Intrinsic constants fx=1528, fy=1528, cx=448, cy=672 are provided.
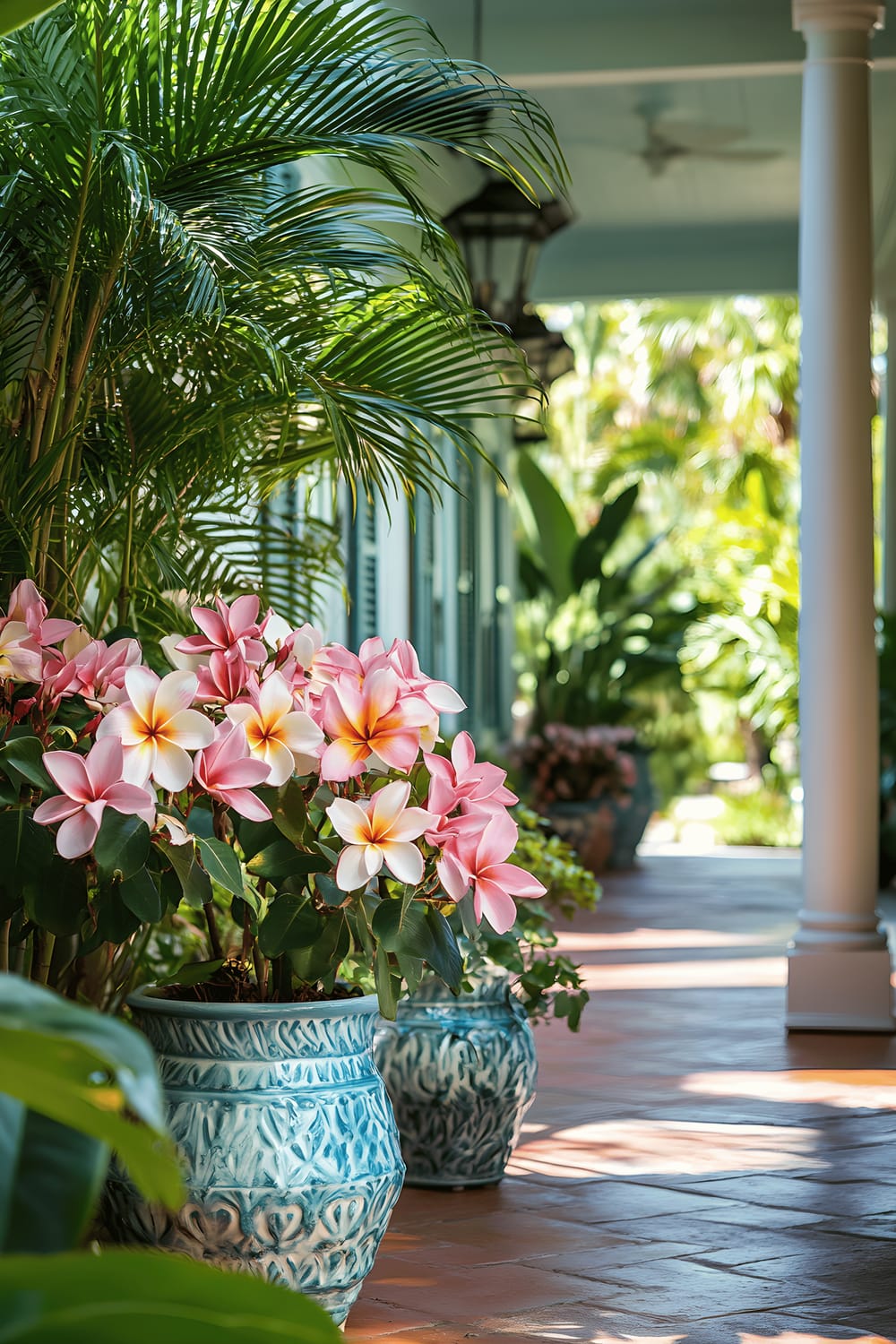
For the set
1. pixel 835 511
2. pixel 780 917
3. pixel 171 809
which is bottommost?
pixel 780 917

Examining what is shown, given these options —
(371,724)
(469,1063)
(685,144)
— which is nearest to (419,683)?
(371,724)

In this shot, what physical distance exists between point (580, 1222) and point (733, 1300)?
53 cm

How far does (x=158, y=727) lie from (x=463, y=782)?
446 mm

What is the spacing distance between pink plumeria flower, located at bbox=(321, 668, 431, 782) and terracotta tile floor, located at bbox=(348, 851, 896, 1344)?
964mm

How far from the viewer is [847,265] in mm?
5449

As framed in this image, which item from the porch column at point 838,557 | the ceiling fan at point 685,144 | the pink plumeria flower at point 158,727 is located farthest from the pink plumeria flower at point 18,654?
the ceiling fan at point 685,144

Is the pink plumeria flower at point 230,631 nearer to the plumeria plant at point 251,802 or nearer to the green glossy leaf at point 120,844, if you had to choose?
the plumeria plant at point 251,802

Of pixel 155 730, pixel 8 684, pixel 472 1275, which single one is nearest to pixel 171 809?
pixel 155 730

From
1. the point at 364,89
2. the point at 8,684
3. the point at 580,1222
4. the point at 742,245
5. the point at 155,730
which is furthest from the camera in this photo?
the point at 742,245

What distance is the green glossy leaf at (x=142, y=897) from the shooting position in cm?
200

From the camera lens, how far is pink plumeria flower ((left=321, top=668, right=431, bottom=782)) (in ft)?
7.01

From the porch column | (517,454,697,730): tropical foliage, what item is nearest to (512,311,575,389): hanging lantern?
the porch column

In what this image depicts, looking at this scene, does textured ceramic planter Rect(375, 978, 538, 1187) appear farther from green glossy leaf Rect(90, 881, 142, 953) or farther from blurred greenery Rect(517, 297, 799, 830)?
blurred greenery Rect(517, 297, 799, 830)

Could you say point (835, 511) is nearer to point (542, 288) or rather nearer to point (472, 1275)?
point (472, 1275)
